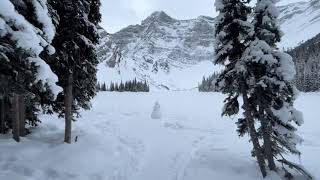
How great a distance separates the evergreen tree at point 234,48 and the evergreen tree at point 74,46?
22.0ft

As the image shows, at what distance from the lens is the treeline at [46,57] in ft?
30.5

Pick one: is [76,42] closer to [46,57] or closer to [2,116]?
[46,57]

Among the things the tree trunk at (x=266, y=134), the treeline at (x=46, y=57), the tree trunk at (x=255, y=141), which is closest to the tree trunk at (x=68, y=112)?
the treeline at (x=46, y=57)

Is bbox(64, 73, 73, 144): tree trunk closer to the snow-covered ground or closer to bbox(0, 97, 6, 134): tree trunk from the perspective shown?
the snow-covered ground

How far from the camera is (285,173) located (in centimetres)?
1681

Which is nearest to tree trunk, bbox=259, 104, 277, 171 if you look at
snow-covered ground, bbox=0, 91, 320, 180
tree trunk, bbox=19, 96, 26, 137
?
snow-covered ground, bbox=0, 91, 320, 180

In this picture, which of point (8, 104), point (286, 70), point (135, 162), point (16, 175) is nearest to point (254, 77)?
point (286, 70)

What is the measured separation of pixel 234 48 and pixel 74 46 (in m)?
8.00

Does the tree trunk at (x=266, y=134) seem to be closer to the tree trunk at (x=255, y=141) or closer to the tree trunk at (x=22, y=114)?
the tree trunk at (x=255, y=141)

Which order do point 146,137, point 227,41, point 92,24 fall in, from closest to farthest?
1. point 227,41
2. point 92,24
3. point 146,137

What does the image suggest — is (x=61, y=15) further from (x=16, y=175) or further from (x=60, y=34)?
(x=16, y=175)

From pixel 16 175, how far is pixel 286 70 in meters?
12.3

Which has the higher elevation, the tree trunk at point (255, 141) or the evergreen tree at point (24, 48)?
the evergreen tree at point (24, 48)

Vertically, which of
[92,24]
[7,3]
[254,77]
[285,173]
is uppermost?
[92,24]
